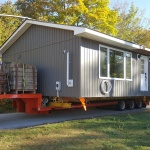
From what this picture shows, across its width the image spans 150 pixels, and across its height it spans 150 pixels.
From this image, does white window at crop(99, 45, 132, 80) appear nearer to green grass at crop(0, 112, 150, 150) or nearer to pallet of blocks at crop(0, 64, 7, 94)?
green grass at crop(0, 112, 150, 150)

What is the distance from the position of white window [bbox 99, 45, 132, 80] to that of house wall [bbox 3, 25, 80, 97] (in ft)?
4.64

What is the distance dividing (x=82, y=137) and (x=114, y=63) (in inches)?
225

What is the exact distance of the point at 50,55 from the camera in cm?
1171

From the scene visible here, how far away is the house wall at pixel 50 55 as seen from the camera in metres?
10.5

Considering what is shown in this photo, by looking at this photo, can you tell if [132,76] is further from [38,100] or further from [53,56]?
[38,100]

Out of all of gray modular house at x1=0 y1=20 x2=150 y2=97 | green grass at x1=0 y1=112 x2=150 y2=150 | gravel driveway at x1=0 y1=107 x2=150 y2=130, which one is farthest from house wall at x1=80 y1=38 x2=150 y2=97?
green grass at x1=0 y1=112 x2=150 y2=150

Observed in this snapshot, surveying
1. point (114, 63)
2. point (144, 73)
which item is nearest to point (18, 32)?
point (114, 63)

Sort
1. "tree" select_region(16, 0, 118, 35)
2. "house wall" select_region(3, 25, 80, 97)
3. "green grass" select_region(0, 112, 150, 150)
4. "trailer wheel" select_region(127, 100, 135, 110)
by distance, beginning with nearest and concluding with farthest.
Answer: "green grass" select_region(0, 112, 150, 150), "house wall" select_region(3, 25, 80, 97), "trailer wheel" select_region(127, 100, 135, 110), "tree" select_region(16, 0, 118, 35)

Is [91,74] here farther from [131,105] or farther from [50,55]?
[131,105]

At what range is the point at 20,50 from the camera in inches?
558

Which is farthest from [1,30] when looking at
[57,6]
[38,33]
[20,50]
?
[38,33]

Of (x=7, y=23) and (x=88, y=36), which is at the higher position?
(x=7, y=23)

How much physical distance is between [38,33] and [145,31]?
812 inches

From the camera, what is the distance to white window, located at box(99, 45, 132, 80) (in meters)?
11.4
